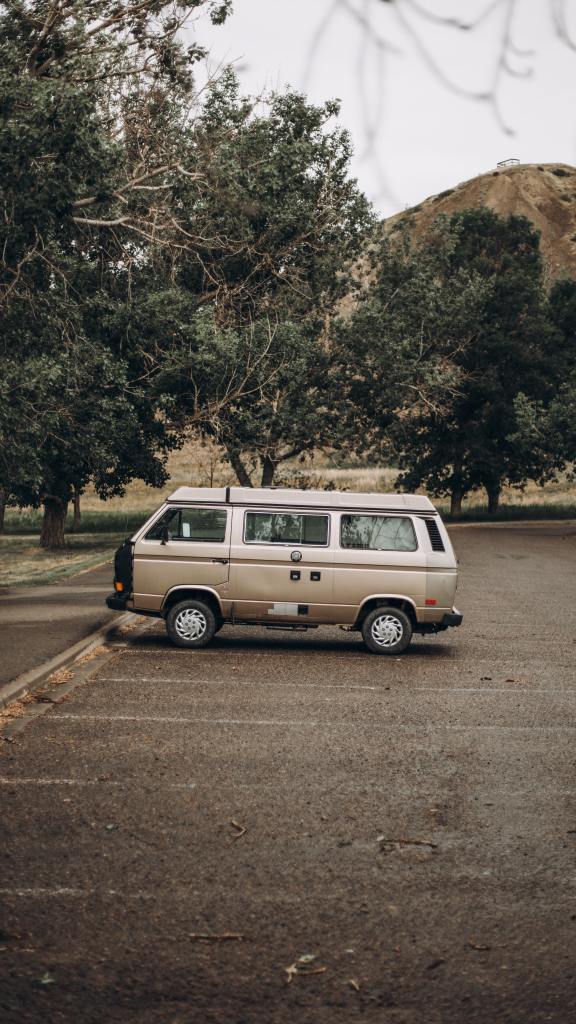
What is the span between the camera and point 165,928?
5.44 m

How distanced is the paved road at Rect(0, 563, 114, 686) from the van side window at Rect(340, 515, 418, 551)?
152 inches

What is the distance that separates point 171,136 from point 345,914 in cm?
2368

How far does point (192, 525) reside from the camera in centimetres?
1564

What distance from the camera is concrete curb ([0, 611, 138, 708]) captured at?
1140cm

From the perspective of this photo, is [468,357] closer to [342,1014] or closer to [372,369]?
[372,369]

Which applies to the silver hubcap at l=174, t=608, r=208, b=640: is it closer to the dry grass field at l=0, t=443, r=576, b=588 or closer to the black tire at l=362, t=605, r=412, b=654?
the black tire at l=362, t=605, r=412, b=654

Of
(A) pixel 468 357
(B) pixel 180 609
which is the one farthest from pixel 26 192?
(A) pixel 468 357

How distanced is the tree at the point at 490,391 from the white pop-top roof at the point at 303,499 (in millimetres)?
38378

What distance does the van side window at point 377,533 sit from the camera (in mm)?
15281

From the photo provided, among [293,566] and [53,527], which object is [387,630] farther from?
[53,527]

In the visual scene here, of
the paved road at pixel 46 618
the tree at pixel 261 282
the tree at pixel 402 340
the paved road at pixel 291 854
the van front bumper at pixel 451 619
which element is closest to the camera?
the paved road at pixel 291 854

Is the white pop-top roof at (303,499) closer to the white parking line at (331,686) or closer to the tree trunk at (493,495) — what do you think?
the white parking line at (331,686)

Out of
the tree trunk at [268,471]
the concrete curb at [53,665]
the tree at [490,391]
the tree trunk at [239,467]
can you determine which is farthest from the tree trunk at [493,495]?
the concrete curb at [53,665]

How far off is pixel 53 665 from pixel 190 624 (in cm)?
270
